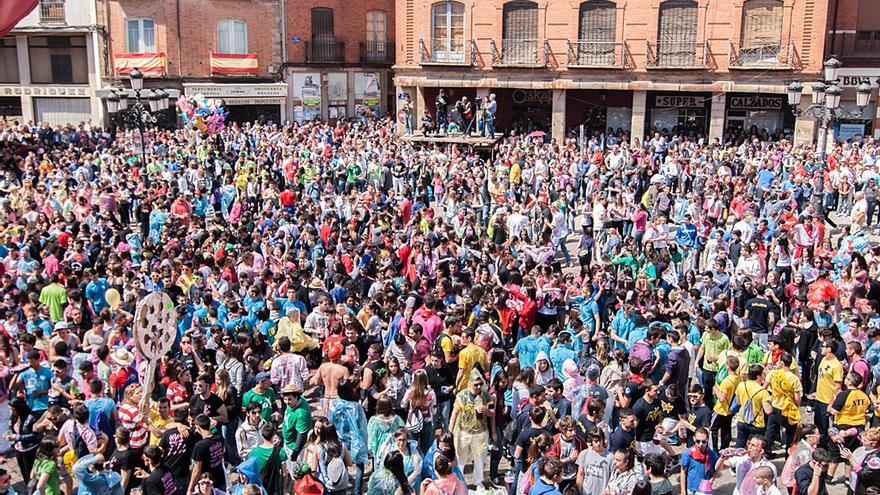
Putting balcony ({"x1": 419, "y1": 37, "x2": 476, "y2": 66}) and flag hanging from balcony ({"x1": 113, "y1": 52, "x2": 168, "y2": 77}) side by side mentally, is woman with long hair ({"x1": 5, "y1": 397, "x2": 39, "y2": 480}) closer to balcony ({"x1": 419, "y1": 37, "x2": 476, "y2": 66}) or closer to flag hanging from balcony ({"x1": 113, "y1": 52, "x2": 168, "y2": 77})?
balcony ({"x1": 419, "y1": 37, "x2": 476, "y2": 66})

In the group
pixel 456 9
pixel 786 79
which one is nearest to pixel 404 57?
pixel 456 9

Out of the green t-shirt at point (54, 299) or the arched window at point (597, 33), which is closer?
the green t-shirt at point (54, 299)

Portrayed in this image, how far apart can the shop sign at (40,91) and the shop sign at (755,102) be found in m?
29.7

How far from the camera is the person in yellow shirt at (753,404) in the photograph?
9203 millimetres

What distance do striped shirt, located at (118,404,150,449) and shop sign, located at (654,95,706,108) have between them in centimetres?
3085

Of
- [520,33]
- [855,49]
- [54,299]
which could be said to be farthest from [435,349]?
[855,49]

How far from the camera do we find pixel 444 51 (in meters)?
36.9

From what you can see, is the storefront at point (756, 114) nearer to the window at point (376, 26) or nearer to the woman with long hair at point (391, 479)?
the window at point (376, 26)

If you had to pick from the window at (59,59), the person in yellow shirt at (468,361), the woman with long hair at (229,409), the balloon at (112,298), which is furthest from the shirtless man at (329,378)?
the window at (59,59)

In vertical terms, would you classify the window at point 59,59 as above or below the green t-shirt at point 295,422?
above

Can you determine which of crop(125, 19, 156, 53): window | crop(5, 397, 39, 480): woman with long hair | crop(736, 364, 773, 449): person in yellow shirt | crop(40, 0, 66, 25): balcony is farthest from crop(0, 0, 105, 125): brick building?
crop(736, 364, 773, 449): person in yellow shirt

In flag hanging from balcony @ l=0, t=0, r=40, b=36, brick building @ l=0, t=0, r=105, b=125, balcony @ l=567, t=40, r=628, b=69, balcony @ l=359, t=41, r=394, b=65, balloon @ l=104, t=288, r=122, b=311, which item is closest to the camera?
flag hanging from balcony @ l=0, t=0, r=40, b=36

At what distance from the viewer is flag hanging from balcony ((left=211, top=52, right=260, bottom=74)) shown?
41.5 m

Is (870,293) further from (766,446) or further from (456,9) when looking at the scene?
(456,9)
